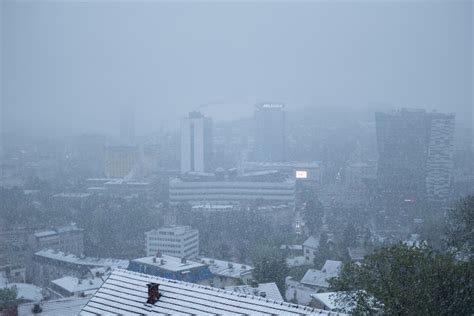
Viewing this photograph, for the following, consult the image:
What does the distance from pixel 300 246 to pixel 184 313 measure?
1146 cm

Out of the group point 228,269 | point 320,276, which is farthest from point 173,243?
point 320,276

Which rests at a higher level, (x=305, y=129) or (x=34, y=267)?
(x=305, y=129)

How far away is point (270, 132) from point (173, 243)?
759 inches

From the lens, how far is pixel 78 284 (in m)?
10.2

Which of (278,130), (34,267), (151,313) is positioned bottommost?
(34,267)

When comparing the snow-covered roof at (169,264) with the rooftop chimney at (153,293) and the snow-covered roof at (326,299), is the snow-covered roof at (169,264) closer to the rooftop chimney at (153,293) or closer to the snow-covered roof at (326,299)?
the snow-covered roof at (326,299)

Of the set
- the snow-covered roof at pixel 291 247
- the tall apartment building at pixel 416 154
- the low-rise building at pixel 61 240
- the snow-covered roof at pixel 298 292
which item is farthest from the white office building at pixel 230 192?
the snow-covered roof at pixel 298 292

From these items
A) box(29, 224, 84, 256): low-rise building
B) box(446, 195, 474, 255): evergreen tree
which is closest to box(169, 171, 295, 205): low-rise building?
box(29, 224, 84, 256): low-rise building

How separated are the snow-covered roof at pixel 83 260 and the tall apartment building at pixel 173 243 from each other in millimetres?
1480

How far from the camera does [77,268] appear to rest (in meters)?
13.0

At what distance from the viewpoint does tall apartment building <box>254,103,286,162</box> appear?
32.3 metres

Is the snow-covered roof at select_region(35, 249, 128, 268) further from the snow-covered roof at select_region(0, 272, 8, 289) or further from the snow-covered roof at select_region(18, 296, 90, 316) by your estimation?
the snow-covered roof at select_region(18, 296, 90, 316)

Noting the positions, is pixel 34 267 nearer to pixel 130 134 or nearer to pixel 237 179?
pixel 237 179

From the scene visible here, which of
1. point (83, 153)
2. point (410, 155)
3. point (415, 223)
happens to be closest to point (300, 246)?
point (415, 223)
